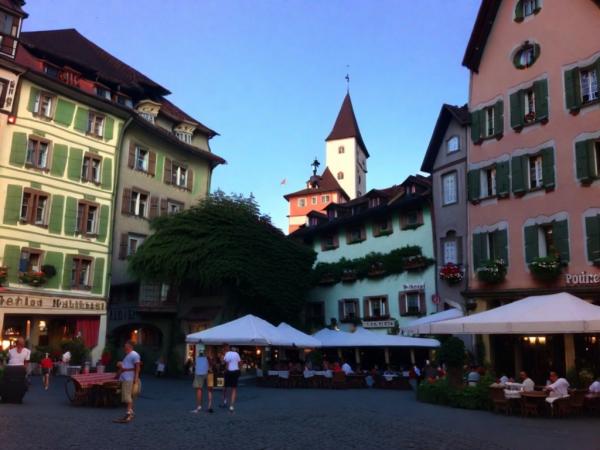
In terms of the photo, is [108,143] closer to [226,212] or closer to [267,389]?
[226,212]

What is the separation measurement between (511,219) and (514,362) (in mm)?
5939

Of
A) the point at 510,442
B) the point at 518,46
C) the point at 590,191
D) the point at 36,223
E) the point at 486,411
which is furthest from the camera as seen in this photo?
the point at 36,223

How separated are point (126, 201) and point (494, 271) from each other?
22366 millimetres

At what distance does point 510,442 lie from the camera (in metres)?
11.7

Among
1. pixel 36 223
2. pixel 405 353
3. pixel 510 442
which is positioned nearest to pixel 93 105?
pixel 36 223

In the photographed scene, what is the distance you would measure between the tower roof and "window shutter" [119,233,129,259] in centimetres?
6486

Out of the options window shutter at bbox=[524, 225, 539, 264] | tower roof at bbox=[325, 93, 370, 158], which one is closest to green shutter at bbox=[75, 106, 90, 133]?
window shutter at bbox=[524, 225, 539, 264]

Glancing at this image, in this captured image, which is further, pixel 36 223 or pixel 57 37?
pixel 57 37

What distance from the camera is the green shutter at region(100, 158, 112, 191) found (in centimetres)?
3584

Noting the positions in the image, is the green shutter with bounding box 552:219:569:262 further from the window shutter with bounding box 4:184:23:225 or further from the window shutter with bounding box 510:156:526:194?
the window shutter with bounding box 4:184:23:225

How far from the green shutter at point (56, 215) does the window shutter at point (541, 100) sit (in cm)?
2416

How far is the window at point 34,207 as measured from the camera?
104ft

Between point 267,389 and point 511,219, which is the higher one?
point 511,219

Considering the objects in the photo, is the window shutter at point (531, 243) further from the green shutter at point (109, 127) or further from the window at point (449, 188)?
the green shutter at point (109, 127)
